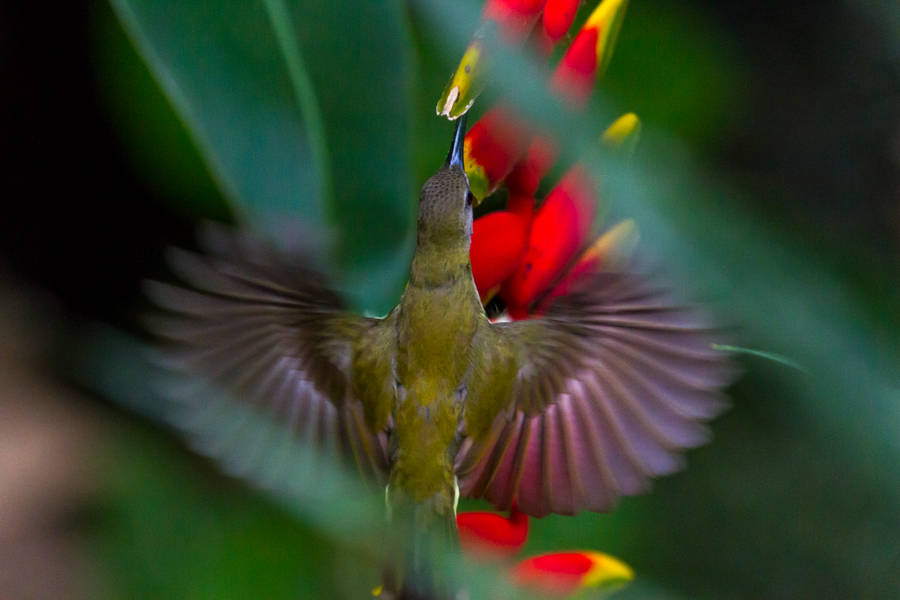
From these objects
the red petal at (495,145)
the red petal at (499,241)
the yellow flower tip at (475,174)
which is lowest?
the red petal at (499,241)

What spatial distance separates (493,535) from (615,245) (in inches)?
8.8

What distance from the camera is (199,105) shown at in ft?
2.64

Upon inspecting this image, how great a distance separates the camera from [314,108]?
33.1 inches

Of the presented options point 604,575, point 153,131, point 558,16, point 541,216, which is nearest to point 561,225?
point 541,216

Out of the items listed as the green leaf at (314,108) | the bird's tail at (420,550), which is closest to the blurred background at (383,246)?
the green leaf at (314,108)

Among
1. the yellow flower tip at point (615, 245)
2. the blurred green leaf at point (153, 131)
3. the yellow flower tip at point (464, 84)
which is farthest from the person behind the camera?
the blurred green leaf at point (153, 131)

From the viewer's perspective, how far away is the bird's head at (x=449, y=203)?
2.20 feet

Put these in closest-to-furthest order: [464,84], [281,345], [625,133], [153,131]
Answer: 1. [464,84]
2. [625,133]
3. [281,345]
4. [153,131]

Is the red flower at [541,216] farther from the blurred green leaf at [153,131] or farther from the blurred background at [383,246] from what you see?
the blurred green leaf at [153,131]

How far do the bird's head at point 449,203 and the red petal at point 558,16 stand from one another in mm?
88

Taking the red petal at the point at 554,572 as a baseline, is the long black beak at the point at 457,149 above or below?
above

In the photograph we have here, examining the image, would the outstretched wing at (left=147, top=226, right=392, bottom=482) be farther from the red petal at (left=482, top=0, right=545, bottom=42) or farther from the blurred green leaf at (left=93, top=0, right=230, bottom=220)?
the blurred green leaf at (left=93, top=0, right=230, bottom=220)

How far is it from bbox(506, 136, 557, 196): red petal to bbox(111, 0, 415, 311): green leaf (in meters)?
0.19

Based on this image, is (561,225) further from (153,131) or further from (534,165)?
(153,131)
